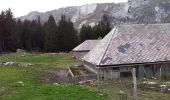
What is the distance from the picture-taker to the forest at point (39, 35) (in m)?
101

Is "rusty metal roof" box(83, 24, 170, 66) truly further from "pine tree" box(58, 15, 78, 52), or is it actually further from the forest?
the forest

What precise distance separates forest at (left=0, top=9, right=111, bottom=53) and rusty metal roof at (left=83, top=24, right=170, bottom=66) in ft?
192

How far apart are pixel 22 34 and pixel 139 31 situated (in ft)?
233

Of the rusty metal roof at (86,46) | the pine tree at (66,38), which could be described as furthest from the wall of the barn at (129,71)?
the pine tree at (66,38)

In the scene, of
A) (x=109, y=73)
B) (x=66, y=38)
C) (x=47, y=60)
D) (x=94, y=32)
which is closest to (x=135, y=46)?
(x=109, y=73)

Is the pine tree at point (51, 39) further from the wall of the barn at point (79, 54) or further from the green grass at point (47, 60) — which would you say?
the wall of the barn at point (79, 54)

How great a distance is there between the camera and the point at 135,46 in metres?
40.0

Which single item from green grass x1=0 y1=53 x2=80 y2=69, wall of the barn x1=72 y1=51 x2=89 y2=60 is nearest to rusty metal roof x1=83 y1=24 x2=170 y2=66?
green grass x1=0 y1=53 x2=80 y2=69

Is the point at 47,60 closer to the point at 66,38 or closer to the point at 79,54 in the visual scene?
the point at 79,54

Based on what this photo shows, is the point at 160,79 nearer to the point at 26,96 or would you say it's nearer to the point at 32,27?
the point at 26,96

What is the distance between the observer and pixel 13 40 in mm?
103000

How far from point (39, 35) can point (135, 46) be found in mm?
73226

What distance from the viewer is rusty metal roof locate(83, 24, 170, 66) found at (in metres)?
37.5

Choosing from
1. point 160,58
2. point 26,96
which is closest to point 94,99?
point 26,96
